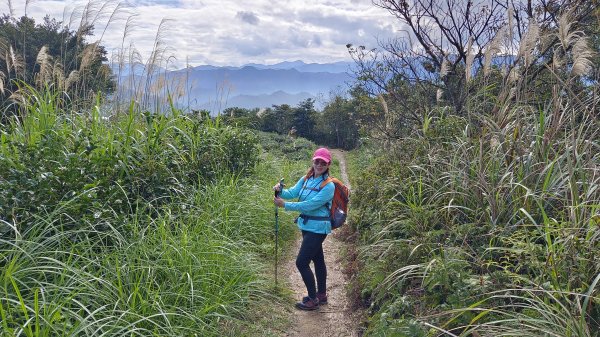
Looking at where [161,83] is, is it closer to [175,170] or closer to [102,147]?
[175,170]

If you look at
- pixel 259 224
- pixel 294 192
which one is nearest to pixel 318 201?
pixel 294 192

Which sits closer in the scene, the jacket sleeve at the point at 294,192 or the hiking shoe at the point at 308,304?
the hiking shoe at the point at 308,304

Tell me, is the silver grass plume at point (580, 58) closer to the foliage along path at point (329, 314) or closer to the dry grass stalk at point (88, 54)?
the foliage along path at point (329, 314)

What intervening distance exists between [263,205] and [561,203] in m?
4.06

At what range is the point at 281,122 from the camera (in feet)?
104

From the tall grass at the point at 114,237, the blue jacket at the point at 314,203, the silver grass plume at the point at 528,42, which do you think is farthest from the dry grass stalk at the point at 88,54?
the silver grass plume at the point at 528,42

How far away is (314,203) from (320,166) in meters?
0.37

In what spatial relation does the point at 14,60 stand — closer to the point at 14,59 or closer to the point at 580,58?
the point at 14,59

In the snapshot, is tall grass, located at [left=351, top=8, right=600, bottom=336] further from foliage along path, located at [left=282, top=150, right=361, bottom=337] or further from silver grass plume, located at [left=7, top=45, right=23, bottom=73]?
silver grass plume, located at [left=7, top=45, right=23, bottom=73]

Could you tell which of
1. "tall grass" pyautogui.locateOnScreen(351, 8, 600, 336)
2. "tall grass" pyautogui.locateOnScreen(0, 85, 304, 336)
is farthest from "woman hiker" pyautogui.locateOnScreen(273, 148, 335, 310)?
"tall grass" pyautogui.locateOnScreen(351, 8, 600, 336)

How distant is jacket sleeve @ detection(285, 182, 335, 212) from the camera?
13.9 ft

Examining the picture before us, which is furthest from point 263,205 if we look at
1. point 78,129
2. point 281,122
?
point 281,122

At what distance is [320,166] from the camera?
14.3ft

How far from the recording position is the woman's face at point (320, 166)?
431cm
